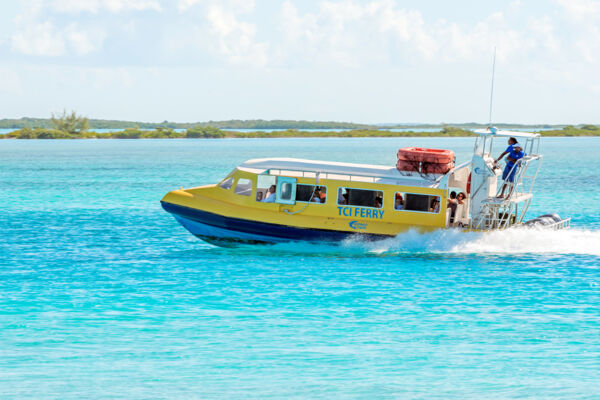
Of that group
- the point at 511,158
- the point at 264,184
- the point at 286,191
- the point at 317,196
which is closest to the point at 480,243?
the point at 511,158

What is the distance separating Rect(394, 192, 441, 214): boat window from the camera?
20891mm

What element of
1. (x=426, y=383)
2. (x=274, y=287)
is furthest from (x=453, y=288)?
(x=426, y=383)

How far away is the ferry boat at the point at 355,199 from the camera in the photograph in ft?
68.7

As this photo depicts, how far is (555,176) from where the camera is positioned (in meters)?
62.8

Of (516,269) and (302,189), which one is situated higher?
(302,189)

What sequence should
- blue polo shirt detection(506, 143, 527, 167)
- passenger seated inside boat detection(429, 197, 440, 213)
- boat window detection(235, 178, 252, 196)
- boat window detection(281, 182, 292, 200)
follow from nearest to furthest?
blue polo shirt detection(506, 143, 527, 167) < passenger seated inside boat detection(429, 197, 440, 213) < boat window detection(281, 182, 292, 200) < boat window detection(235, 178, 252, 196)

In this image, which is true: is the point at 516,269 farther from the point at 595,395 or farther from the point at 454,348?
the point at 595,395

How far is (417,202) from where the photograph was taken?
20984mm

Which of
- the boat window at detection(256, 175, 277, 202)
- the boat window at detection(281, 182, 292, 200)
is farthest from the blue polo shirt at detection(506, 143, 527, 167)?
the boat window at detection(256, 175, 277, 202)

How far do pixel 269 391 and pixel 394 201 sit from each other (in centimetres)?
1055

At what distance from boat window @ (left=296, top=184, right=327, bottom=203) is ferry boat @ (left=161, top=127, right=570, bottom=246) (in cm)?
3

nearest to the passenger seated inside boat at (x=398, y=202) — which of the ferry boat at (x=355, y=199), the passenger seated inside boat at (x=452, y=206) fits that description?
the ferry boat at (x=355, y=199)

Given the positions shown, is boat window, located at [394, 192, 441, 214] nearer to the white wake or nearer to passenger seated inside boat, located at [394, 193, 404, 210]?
passenger seated inside boat, located at [394, 193, 404, 210]

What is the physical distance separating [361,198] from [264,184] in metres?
3.00
